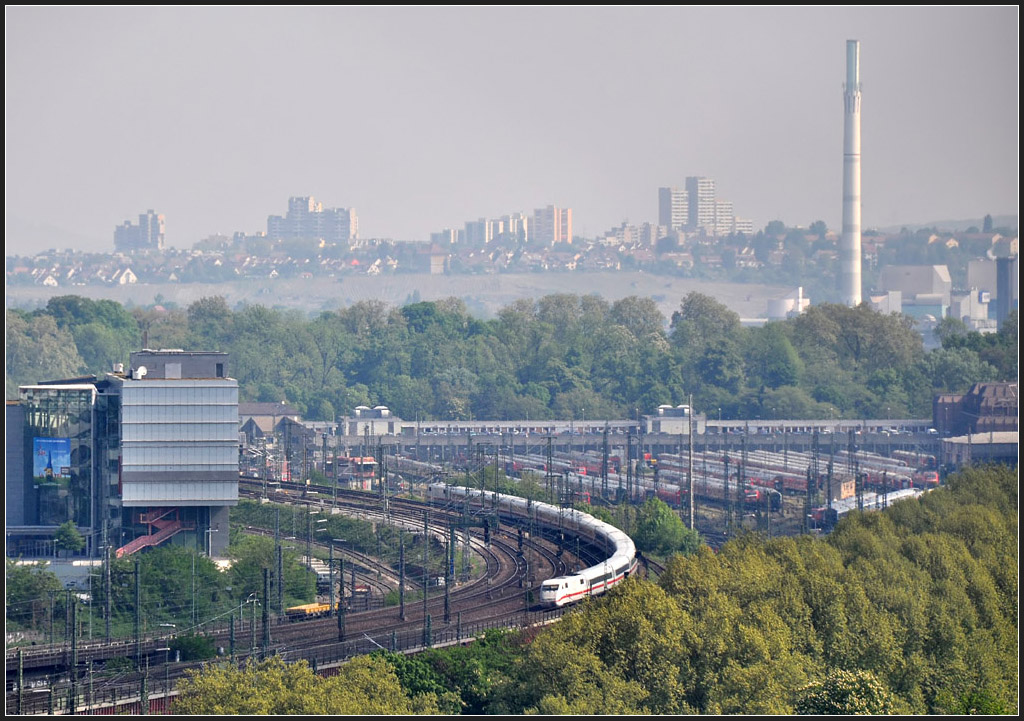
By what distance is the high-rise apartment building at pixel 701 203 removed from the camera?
175 metres

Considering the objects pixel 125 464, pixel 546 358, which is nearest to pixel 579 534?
pixel 125 464

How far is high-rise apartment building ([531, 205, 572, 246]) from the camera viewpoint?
186 m

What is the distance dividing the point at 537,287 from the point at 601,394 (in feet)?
291

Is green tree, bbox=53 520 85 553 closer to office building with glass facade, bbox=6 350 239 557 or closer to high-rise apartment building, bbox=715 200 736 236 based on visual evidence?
office building with glass facade, bbox=6 350 239 557

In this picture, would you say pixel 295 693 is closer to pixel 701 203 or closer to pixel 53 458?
pixel 53 458

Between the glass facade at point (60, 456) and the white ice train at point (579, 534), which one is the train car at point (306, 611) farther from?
the glass facade at point (60, 456)

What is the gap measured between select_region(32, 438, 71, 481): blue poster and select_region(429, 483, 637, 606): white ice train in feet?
33.1

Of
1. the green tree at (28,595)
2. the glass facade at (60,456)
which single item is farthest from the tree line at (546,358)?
the green tree at (28,595)

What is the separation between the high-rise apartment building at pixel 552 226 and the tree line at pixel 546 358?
10183 centimetres

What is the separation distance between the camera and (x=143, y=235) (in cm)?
19125

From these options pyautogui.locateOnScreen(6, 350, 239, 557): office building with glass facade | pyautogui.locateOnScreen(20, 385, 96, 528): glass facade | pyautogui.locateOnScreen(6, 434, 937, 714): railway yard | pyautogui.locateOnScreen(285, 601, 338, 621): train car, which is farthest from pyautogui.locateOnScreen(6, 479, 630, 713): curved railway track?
pyautogui.locateOnScreen(20, 385, 96, 528): glass facade

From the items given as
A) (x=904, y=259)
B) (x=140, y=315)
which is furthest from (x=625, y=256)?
(x=140, y=315)

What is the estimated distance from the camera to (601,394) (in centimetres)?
7075

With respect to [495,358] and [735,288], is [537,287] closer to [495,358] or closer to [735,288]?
[735,288]
